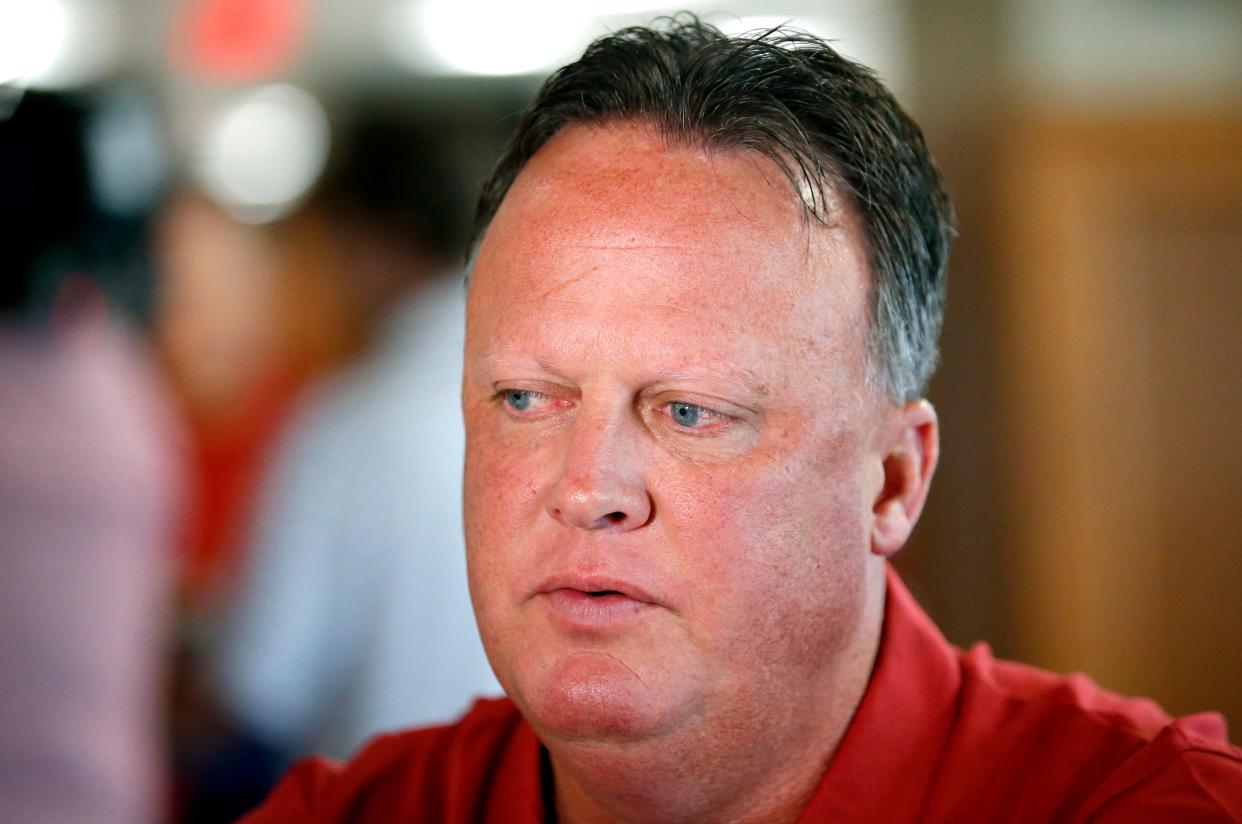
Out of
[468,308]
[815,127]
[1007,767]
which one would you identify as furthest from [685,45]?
[1007,767]

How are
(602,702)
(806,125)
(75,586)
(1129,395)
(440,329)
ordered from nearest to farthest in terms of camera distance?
(602,702), (806,125), (75,586), (440,329), (1129,395)

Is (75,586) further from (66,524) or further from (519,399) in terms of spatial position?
(519,399)

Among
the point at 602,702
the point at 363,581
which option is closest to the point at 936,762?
the point at 602,702

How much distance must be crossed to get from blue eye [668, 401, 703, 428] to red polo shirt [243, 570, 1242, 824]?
0.92 feet

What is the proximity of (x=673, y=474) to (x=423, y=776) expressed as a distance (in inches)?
16.4

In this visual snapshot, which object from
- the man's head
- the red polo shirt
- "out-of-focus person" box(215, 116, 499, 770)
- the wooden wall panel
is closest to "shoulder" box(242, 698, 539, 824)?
the red polo shirt

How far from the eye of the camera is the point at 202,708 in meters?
2.00

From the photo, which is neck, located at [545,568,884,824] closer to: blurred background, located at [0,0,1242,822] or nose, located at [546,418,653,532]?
nose, located at [546,418,653,532]

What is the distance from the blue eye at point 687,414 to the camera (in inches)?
35.9

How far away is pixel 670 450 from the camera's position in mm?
909

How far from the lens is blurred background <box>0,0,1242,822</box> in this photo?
6.05ft

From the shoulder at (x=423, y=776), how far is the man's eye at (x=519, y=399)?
0.31 meters

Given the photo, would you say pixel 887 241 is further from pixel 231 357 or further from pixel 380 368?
pixel 231 357

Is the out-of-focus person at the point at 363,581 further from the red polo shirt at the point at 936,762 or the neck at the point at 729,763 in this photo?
the neck at the point at 729,763
